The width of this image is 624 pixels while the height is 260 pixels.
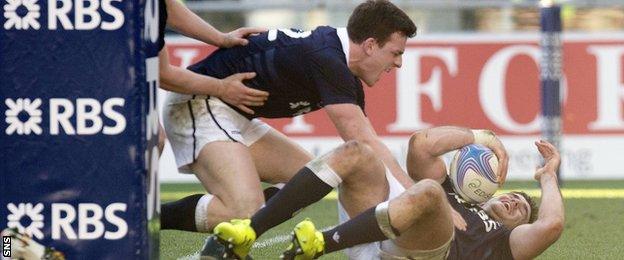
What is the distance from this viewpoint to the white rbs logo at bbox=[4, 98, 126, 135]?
222 inches

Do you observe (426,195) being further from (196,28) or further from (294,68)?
(196,28)

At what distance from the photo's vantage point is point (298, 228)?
20.6 ft

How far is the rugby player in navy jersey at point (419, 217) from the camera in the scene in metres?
6.34

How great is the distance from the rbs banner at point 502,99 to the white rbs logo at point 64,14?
349 inches

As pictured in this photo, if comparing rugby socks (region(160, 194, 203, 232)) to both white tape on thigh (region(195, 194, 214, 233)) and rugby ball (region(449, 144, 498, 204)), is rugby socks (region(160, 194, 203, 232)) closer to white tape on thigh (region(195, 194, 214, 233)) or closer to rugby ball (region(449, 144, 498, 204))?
white tape on thigh (region(195, 194, 214, 233))

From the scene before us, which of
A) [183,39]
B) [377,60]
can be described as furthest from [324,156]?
[183,39]

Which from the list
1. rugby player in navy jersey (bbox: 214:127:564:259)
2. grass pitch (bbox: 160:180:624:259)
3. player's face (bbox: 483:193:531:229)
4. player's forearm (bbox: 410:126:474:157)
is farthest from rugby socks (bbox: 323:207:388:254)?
grass pitch (bbox: 160:180:624:259)

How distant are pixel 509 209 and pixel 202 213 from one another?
1.43m

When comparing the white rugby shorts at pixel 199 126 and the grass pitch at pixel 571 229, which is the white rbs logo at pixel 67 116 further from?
the grass pitch at pixel 571 229

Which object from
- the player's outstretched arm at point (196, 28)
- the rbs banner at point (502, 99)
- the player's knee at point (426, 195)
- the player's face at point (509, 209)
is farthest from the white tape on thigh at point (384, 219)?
the rbs banner at point (502, 99)

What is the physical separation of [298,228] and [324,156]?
16.8 inches

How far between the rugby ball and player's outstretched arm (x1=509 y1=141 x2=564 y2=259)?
10.7 inches

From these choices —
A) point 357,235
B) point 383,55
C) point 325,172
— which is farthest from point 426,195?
point 383,55

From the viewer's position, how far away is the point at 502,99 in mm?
14719
